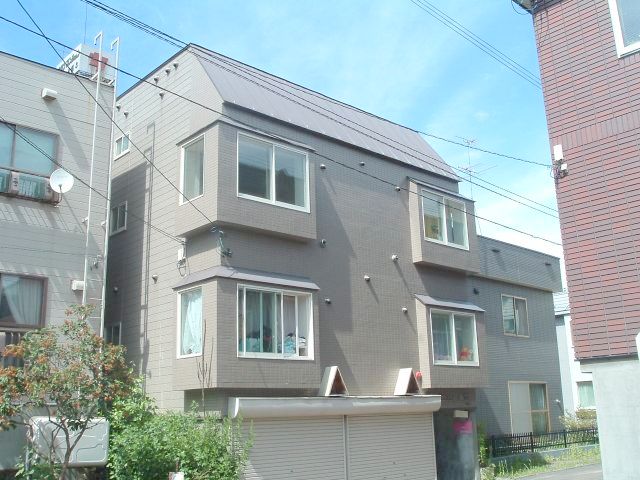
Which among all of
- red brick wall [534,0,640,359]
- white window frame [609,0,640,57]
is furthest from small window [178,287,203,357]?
white window frame [609,0,640,57]

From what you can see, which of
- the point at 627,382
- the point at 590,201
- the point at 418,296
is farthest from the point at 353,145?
the point at 627,382

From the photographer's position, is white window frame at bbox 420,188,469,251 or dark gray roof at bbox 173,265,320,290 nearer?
dark gray roof at bbox 173,265,320,290

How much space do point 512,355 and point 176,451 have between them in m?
14.5

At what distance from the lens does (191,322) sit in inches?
613

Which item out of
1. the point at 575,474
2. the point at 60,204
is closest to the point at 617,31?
the point at 60,204

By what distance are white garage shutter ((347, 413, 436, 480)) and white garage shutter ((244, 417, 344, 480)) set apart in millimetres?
478

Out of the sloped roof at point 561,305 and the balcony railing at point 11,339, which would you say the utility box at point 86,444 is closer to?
the balcony railing at point 11,339

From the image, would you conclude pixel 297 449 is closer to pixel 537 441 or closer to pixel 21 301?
pixel 21 301

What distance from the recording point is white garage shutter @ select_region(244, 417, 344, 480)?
49.3 feet

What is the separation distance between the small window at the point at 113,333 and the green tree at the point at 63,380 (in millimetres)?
5649

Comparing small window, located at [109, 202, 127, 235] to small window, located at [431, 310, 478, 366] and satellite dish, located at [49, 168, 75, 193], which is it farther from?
small window, located at [431, 310, 478, 366]

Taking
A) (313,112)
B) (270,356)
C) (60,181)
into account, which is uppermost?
(313,112)

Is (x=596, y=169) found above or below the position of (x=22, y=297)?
above

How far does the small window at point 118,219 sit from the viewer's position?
18905mm
